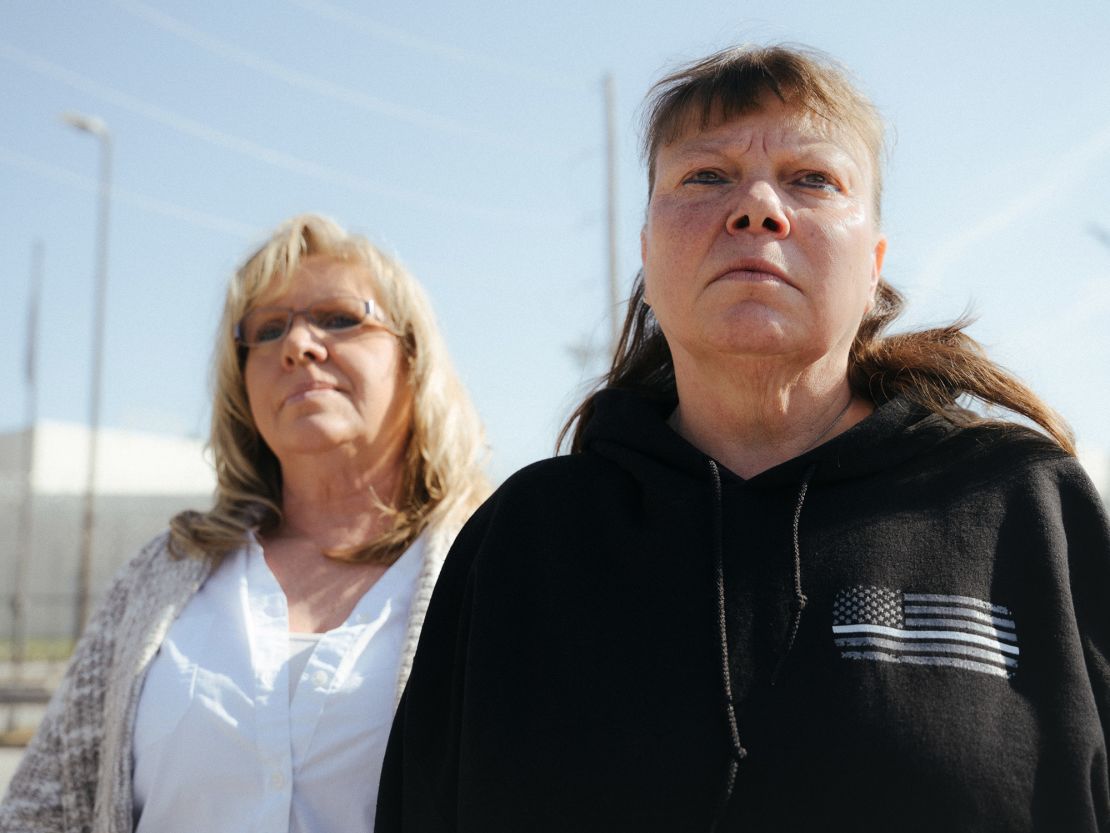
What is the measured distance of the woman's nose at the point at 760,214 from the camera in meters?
1.95

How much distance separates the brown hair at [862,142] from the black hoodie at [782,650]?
0.10 m

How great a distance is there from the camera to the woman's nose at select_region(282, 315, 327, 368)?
3094 mm

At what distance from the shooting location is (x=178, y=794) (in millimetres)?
2629

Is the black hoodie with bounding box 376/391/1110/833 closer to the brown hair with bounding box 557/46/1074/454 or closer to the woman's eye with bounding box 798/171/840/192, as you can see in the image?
the brown hair with bounding box 557/46/1074/454

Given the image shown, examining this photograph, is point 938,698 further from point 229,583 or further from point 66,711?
point 66,711

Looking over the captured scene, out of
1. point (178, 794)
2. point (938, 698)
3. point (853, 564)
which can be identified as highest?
point (853, 564)

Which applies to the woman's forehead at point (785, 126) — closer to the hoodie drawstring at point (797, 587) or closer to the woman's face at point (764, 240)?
the woman's face at point (764, 240)

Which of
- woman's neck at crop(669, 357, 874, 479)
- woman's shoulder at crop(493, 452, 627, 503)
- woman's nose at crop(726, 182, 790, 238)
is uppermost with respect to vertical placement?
woman's nose at crop(726, 182, 790, 238)

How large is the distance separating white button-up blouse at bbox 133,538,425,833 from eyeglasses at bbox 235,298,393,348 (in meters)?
0.80

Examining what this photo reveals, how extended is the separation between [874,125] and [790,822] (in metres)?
1.27

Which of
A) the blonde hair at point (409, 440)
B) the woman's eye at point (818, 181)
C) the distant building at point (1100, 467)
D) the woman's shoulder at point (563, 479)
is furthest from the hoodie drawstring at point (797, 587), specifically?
the distant building at point (1100, 467)

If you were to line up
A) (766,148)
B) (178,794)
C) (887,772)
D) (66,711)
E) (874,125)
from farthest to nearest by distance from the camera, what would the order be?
(66,711) < (178,794) < (874,125) < (766,148) < (887,772)

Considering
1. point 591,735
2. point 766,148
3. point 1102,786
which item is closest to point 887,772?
point 1102,786

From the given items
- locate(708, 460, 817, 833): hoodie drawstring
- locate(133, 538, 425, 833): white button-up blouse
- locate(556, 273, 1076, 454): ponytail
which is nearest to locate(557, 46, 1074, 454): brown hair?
locate(556, 273, 1076, 454): ponytail
